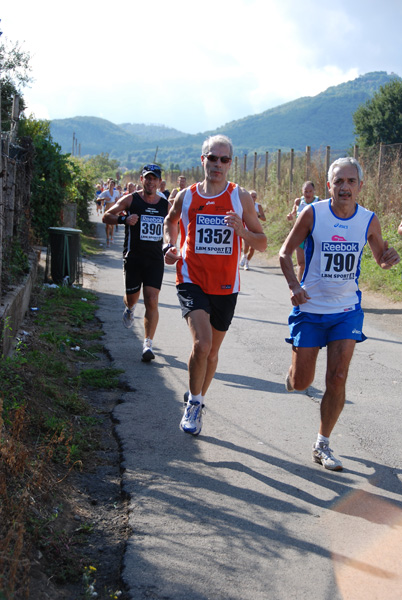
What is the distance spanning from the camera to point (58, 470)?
180 inches

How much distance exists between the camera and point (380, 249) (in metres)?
5.20

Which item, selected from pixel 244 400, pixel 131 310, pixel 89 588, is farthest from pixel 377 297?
pixel 89 588

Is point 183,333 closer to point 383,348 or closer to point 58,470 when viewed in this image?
point 383,348

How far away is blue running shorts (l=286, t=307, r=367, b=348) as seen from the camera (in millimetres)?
5023

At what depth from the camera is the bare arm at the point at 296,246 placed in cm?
501

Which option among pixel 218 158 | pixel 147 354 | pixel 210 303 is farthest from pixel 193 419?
pixel 147 354

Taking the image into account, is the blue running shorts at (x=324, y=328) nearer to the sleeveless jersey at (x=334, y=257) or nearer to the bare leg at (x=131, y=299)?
the sleeveless jersey at (x=334, y=257)

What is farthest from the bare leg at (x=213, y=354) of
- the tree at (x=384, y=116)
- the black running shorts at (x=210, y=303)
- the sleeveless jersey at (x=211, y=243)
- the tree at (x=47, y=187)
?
the tree at (x=384, y=116)

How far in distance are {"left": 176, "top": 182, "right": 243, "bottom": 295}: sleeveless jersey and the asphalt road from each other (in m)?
1.19

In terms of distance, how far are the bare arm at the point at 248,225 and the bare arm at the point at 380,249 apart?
79 centimetres

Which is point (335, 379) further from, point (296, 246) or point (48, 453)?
point (48, 453)

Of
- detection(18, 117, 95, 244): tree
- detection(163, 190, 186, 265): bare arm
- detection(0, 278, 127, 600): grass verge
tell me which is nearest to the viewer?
detection(0, 278, 127, 600): grass verge

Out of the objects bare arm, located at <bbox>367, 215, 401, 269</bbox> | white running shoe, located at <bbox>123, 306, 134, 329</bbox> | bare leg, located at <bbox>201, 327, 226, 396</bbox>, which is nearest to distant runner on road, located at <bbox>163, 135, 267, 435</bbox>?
bare leg, located at <bbox>201, 327, 226, 396</bbox>

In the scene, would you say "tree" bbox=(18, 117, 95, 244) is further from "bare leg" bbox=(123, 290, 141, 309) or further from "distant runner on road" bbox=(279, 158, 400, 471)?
"distant runner on road" bbox=(279, 158, 400, 471)
